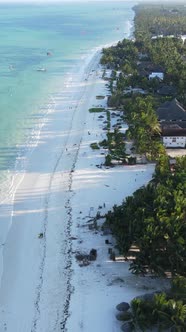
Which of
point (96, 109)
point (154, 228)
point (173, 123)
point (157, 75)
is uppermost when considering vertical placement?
point (157, 75)

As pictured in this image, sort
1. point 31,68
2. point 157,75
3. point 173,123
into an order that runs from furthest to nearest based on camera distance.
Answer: point 31,68
point 157,75
point 173,123

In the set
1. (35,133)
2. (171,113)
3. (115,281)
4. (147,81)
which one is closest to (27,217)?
(115,281)

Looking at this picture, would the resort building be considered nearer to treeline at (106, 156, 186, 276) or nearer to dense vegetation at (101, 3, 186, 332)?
dense vegetation at (101, 3, 186, 332)

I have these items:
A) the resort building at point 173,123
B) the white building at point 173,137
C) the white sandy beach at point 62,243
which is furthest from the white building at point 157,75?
the white building at point 173,137

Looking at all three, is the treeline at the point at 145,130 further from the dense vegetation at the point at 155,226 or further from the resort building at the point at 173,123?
the resort building at the point at 173,123

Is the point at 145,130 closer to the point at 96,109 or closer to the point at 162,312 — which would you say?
the point at 96,109

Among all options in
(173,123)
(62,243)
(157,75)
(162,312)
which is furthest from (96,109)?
(162,312)
